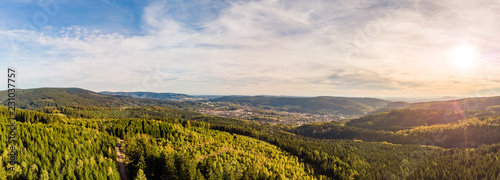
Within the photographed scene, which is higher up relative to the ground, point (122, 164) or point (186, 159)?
point (186, 159)

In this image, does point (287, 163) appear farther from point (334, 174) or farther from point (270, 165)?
point (334, 174)

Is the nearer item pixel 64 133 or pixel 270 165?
pixel 64 133

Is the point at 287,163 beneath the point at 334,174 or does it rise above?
above

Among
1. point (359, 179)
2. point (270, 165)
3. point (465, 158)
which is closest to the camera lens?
point (270, 165)

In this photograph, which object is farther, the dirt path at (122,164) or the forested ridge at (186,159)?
the dirt path at (122,164)

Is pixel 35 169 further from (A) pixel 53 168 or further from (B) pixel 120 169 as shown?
(B) pixel 120 169

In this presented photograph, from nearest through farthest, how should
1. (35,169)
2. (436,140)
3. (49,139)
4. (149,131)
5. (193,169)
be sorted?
(35,169) → (193,169) → (49,139) → (149,131) → (436,140)

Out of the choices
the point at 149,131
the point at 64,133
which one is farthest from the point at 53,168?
the point at 149,131

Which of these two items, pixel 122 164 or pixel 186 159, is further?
pixel 122 164

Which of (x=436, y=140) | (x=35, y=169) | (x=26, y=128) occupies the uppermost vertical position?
(x=26, y=128)

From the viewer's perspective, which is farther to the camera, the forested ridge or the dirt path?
the dirt path
